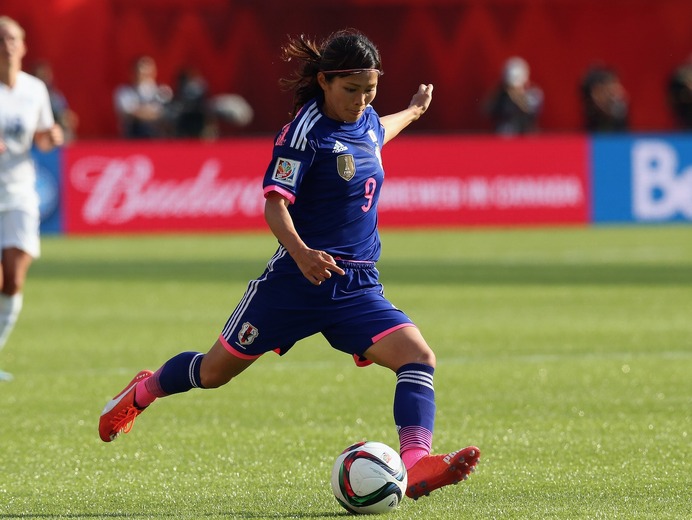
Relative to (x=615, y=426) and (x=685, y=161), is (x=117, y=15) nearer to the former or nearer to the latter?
(x=685, y=161)

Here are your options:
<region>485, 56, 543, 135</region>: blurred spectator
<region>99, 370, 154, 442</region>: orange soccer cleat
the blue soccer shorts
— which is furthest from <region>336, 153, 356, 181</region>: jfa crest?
<region>485, 56, 543, 135</region>: blurred spectator

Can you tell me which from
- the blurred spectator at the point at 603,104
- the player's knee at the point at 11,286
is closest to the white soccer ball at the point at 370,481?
the player's knee at the point at 11,286

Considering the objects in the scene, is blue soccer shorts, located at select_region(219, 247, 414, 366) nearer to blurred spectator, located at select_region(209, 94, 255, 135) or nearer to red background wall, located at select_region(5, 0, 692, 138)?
blurred spectator, located at select_region(209, 94, 255, 135)

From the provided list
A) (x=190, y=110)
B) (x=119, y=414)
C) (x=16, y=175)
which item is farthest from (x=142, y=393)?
(x=190, y=110)

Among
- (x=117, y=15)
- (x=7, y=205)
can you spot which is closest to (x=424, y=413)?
(x=7, y=205)

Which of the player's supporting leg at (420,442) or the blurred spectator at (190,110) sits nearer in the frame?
the player's supporting leg at (420,442)

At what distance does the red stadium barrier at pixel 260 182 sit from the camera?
77.2 ft

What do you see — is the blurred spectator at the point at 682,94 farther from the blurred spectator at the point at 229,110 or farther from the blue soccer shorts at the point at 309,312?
the blue soccer shorts at the point at 309,312

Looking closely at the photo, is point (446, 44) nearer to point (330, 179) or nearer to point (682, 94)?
point (682, 94)

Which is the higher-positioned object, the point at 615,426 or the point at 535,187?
the point at 615,426

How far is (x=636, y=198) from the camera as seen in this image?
83.8 feet

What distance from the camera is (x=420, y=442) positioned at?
21.5 ft

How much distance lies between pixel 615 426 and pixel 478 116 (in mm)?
27542

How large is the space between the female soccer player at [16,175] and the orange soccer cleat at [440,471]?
504 cm
